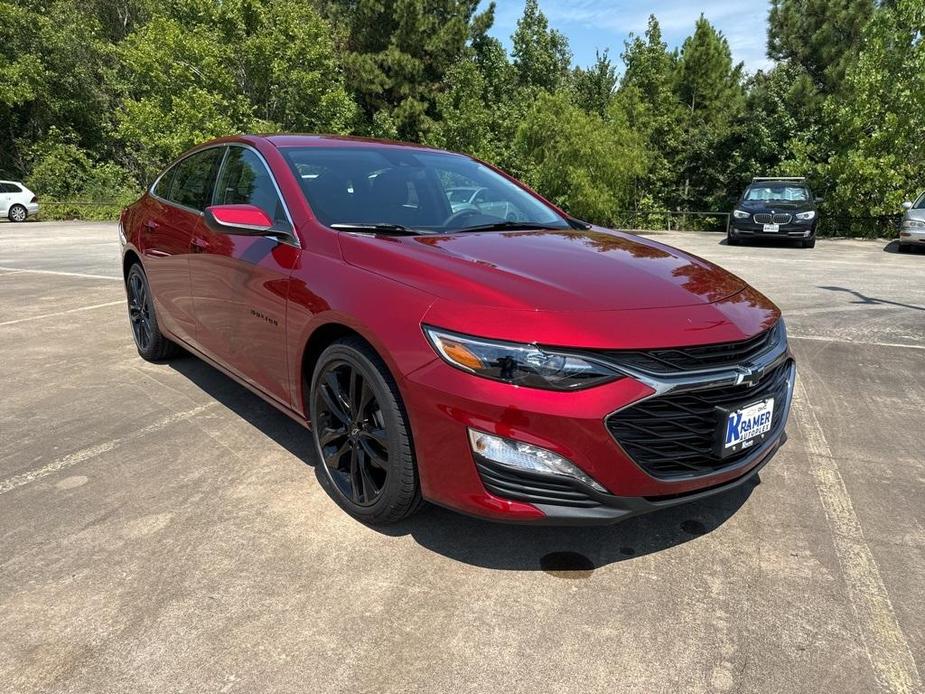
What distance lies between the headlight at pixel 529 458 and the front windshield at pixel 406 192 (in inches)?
49.8

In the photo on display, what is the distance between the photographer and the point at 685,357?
2.20 m

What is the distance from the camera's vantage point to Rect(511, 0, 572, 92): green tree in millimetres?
41031

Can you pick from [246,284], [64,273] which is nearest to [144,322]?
[246,284]

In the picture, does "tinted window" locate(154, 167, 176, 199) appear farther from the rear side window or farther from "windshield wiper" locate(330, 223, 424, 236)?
"windshield wiper" locate(330, 223, 424, 236)

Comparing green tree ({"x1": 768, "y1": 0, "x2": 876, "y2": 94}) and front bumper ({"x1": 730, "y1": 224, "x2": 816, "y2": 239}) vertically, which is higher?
green tree ({"x1": 768, "y1": 0, "x2": 876, "y2": 94})

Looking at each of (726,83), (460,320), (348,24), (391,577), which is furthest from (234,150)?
Answer: (726,83)

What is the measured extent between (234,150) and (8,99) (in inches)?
1316

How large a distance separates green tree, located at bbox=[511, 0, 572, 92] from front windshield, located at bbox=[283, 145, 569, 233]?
129 feet

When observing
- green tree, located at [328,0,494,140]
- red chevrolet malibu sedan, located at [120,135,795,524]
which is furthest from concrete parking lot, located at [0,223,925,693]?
green tree, located at [328,0,494,140]

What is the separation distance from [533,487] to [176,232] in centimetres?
304

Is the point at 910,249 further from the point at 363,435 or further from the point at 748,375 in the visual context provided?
the point at 363,435

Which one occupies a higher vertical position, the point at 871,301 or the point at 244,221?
the point at 244,221

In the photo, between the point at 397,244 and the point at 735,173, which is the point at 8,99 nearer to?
the point at 735,173

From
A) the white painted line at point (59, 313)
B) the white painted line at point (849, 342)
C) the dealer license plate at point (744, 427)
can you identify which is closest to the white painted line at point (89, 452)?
the dealer license plate at point (744, 427)
